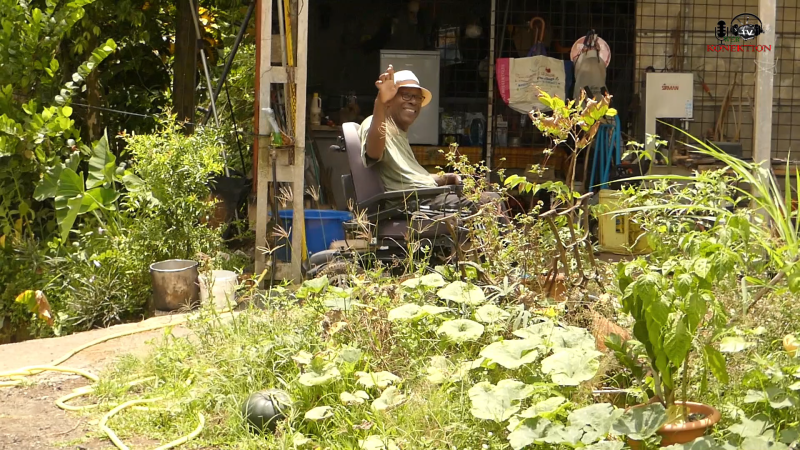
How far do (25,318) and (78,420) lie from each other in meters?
3.64

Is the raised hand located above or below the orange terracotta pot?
above

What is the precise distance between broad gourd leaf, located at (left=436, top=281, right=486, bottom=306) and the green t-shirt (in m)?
1.97

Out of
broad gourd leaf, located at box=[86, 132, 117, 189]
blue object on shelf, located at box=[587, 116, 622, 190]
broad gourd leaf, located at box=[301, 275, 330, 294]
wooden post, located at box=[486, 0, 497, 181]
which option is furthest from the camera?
wooden post, located at box=[486, 0, 497, 181]

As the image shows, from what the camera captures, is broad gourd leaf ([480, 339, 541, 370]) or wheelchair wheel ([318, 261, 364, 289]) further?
wheelchair wheel ([318, 261, 364, 289])

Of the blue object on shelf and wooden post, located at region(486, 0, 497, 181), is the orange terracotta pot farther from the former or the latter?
wooden post, located at region(486, 0, 497, 181)

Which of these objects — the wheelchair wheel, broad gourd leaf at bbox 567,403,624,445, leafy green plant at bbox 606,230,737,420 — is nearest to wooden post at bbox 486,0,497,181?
the wheelchair wheel

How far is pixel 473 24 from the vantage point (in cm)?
1098

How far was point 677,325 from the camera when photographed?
3186 millimetres

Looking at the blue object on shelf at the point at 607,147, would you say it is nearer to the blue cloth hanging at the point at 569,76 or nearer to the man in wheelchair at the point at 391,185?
the blue cloth hanging at the point at 569,76

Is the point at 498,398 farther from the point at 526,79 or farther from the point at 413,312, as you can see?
the point at 526,79

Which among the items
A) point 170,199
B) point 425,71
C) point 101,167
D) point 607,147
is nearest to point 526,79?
point 607,147

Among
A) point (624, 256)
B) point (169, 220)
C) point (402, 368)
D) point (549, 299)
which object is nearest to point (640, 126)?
point (624, 256)

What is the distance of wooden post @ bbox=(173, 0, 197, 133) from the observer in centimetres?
1002

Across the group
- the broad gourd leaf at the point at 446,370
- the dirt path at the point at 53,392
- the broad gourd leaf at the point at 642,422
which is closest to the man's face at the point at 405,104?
the dirt path at the point at 53,392
